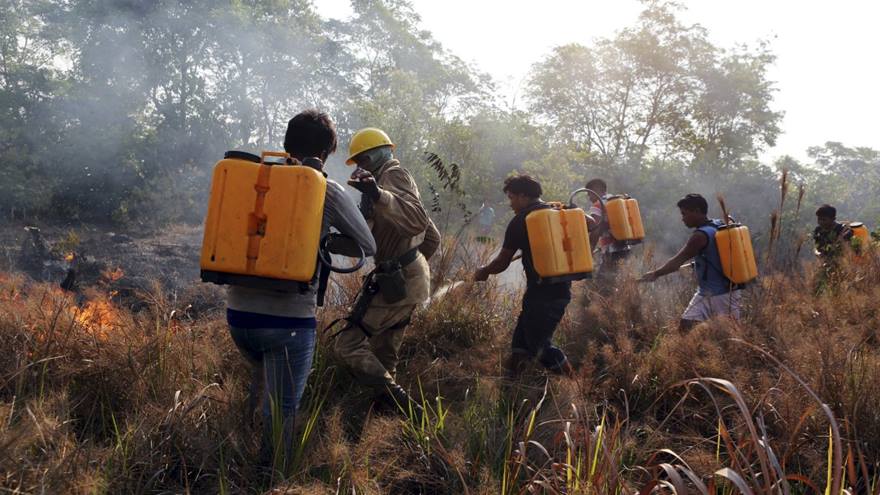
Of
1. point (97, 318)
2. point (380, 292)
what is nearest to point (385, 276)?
point (380, 292)

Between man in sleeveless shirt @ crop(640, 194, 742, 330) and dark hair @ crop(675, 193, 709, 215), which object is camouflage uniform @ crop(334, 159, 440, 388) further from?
dark hair @ crop(675, 193, 709, 215)

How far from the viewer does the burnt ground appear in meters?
8.27

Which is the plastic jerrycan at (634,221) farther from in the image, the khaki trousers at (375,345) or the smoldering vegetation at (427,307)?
the khaki trousers at (375,345)

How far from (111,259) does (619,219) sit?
915 cm

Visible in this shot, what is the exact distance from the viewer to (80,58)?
16922mm

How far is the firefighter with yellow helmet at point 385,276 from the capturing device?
3543 mm

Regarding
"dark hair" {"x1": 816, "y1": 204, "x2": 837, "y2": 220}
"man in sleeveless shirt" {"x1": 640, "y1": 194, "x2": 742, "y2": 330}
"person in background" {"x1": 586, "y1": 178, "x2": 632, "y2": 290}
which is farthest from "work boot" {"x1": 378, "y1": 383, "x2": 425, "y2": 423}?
"dark hair" {"x1": 816, "y1": 204, "x2": 837, "y2": 220}

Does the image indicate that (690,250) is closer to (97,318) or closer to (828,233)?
(828,233)

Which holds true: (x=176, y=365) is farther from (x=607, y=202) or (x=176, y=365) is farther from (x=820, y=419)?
(x=607, y=202)

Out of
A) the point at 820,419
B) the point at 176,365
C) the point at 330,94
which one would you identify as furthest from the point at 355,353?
the point at 330,94

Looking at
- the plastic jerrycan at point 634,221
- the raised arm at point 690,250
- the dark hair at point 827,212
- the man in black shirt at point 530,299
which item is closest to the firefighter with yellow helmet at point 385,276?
the man in black shirt at point 530,299

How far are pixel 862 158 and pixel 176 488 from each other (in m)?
41.6

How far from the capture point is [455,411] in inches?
148

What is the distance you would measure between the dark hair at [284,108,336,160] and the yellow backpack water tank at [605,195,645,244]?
15.8 ft
